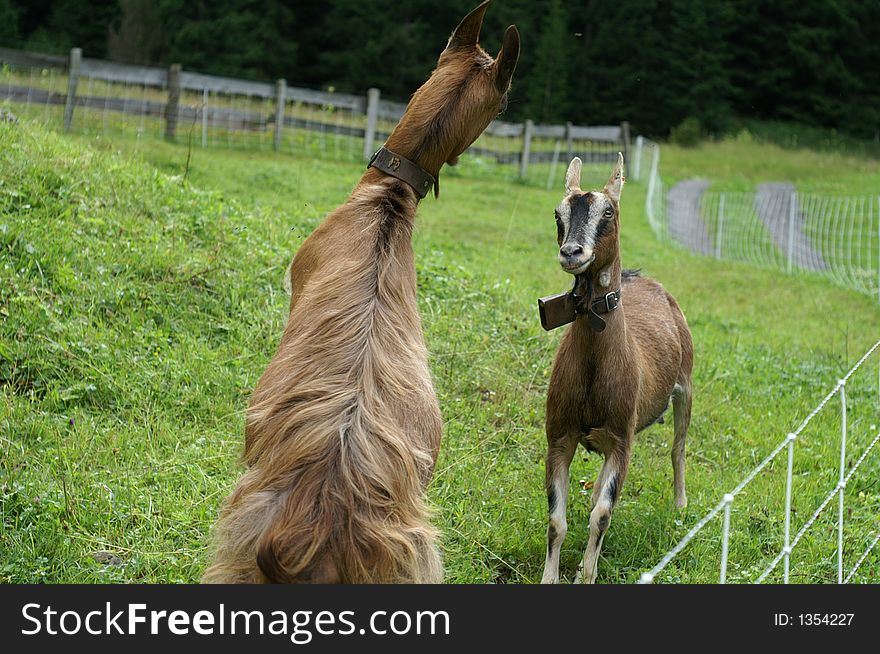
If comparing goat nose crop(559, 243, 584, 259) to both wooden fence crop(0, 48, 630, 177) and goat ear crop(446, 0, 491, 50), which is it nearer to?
goat ear crop(446, 0, 491, 50)

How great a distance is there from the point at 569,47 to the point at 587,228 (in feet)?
140

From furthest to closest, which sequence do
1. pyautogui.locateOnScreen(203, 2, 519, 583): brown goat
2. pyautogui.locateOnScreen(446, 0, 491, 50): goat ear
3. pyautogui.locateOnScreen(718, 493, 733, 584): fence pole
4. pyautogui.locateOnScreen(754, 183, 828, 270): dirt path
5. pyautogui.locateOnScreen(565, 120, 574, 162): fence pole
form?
pyautogui.locateOnScreen(565, 120, 574, 162): fence pole, pyautogui.locateOnScreen(754, 183, 828, 270): dirt path, pyautogui.locateOnScreen(446, 0, 491, 50): goat ear, pyautogui.locateOnScreen(718, 493, 733, 584): fence pole, pyautogui.locateOnScreen(203, 2, 519, 583): brown goat

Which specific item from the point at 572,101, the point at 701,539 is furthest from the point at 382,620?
the point at 572,101

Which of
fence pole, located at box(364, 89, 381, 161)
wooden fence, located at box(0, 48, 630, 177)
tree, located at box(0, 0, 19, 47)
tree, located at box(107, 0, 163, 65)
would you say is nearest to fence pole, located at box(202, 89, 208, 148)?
wooden fence, located at box(0, 48, 630, 177)

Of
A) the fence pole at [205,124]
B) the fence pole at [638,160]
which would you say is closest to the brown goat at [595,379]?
the fence pole at [205,124]

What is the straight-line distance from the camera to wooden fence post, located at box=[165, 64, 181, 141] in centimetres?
1877

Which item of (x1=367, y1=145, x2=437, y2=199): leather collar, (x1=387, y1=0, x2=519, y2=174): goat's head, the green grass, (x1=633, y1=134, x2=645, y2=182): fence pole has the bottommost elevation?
the green grass

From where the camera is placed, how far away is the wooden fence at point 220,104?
17.3 meters

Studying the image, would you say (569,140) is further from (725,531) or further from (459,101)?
(725,531)

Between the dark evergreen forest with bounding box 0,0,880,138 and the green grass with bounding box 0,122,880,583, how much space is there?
31.9 meters

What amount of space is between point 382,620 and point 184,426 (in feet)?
11.6

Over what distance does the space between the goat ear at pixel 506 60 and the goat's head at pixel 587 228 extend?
0.64 metres

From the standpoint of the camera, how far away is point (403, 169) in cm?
430

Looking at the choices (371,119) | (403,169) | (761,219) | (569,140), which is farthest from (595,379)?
(569,140)
